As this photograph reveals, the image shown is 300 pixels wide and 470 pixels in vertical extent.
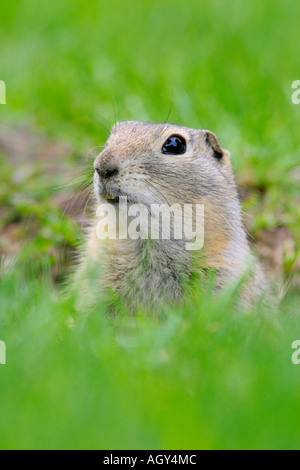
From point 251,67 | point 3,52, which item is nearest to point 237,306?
point 251,67

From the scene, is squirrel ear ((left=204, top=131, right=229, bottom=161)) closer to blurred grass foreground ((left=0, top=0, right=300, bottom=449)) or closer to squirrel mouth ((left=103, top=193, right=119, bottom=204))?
blurred grass foreground ((left=0, top=0, right=300, bottom=449))

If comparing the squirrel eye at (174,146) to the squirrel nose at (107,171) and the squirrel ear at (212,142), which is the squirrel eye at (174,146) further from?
the squirrel nose at (107,171)

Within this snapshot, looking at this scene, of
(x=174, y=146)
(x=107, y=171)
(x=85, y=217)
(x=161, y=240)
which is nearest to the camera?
(x=107, y=171)

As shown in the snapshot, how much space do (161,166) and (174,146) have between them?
32cm

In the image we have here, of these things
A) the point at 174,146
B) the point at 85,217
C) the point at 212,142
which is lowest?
the point at 85,217

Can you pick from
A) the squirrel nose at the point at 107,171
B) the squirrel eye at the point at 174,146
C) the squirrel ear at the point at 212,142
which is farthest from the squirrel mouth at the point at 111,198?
the squirrel ear at the point at 212,142

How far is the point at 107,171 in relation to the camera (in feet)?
16.7

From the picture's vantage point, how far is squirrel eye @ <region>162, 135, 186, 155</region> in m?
5.64

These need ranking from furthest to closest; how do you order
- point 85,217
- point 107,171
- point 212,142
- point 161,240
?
point 85,217, point 212,142, point 161,240, point 107,171

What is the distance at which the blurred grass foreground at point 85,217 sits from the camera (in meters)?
3.53

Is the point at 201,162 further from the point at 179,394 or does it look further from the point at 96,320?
the point at 179,394

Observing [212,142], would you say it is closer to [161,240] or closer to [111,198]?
[161,240]

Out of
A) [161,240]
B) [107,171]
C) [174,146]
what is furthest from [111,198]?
[174,146]

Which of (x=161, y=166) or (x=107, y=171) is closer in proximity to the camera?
(x=107, y=171)
